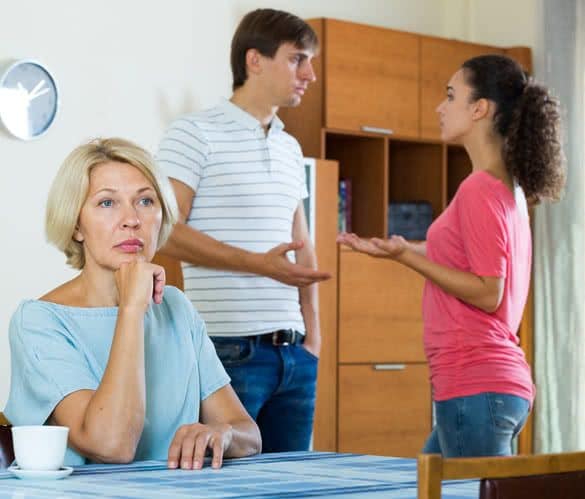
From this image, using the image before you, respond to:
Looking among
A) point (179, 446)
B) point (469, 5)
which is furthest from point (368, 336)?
point (179, 446)

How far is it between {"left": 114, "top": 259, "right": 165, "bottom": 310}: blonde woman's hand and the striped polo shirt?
3.22 ft

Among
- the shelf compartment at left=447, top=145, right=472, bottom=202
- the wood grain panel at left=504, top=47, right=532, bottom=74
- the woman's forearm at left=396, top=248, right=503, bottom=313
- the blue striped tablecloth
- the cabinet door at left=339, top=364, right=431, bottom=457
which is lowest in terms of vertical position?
the blue striped tablecloth

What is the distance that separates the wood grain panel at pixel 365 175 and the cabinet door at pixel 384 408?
0.61m

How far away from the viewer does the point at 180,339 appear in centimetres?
220

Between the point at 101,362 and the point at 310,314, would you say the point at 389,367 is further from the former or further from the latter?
the point at 101,362

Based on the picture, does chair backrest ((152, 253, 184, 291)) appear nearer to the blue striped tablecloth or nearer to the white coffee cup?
the blue striped tablecloth

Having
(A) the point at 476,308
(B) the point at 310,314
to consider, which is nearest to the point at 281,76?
(B) the point at 310,314

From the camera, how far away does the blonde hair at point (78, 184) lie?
2.19 meters

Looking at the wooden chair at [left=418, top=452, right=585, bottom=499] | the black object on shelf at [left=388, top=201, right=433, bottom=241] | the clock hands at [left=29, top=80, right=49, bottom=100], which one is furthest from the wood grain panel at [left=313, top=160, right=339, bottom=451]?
the wooden chair at [left=418, top=452, right=585, bottom=499]

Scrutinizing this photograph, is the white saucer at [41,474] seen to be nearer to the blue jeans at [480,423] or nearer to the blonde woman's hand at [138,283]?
the blonde woman's hand at [138,283]

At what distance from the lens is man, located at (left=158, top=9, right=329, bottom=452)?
10.0 feet

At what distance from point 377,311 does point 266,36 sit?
174 cm

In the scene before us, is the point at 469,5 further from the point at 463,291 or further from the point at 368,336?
the point at 463,291

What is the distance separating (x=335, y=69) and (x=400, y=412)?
4.58 feet
